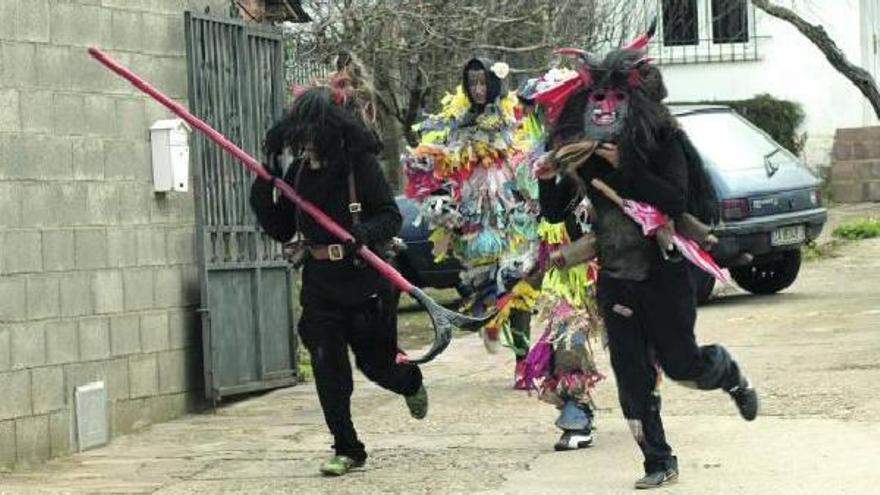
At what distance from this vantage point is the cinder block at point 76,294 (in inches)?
316

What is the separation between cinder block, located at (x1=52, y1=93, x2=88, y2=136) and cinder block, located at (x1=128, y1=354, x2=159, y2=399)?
4.57 ft

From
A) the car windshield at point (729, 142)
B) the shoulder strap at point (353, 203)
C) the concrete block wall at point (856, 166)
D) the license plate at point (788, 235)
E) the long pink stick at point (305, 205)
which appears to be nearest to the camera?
the long pink stick at point (305, 205)

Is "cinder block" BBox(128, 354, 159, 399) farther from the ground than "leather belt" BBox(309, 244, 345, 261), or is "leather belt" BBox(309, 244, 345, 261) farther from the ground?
"leather belt" BBox(309, 244, 345, 261)

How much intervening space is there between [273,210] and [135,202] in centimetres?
173

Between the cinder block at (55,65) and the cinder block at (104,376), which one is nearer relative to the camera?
the cinder block at (55,65)

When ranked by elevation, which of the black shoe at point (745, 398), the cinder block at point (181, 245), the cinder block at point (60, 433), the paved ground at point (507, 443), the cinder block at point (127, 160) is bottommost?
the paved ground at point (507, 443)

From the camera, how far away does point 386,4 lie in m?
14.3

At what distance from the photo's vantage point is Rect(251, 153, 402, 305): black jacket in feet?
23.4

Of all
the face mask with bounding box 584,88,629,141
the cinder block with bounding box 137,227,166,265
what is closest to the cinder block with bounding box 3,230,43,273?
the cinder block with bounding box 137,227,166,265

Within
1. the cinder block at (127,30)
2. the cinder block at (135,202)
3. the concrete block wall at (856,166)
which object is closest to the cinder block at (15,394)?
the cinder block at (135,202)

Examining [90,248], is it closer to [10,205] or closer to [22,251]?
[22,251]

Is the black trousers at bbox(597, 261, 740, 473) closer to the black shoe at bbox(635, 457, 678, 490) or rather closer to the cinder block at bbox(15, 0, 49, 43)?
the black shoe at bbox(635, 457, 678, 490)

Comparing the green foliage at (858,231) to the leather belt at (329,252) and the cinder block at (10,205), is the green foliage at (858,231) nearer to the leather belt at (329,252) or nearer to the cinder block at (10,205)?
the leather belt at (329,252)

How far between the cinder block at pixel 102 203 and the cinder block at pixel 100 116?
0.30 metres
